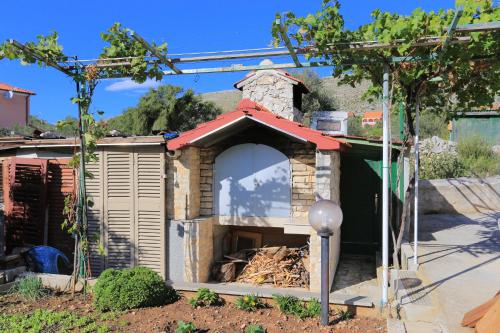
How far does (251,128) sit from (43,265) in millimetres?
4562

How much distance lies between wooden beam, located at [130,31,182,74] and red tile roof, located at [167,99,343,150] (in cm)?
134

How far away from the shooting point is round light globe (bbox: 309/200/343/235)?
4.57 meters

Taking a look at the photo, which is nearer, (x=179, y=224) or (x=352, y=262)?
(x=179, y=224)

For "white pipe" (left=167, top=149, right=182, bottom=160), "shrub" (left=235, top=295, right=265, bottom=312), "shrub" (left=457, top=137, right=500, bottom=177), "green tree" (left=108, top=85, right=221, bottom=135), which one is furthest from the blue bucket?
"green tree" (left=108, top=85, right=221, bottom=135)

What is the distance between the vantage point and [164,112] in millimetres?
30531

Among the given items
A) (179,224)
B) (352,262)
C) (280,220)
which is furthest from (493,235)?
(179,224)

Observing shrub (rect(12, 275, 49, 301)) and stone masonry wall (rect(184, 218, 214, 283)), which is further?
stone masonry wall (rect(184, 218, 214, 283))

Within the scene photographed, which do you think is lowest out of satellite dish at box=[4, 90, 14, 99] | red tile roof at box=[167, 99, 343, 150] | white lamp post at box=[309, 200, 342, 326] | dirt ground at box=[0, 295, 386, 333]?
dirt ground at box=[0, 295, 386, 333]

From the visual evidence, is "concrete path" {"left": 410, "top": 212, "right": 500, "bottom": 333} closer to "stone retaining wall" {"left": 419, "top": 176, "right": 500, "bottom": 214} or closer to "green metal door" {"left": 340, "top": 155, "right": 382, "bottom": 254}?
"green metal door" {"left": 340, "top": 155, "right": 382, "bottom": 254}

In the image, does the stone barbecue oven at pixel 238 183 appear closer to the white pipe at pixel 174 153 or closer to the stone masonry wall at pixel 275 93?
the white pipe at pixel 174 153

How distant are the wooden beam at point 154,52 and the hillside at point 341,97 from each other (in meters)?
29.9

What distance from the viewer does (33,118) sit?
38.1 m

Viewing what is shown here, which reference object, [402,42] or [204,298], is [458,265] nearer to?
[402,42]

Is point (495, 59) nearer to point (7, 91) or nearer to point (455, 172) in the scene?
point (455, 172)
